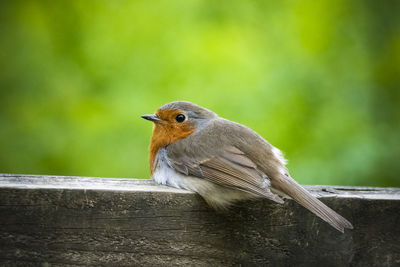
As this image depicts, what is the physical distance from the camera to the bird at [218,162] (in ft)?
8.23

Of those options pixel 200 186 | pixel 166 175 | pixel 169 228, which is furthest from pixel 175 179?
pixel 169 228

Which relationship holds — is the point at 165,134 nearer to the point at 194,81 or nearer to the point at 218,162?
the point at 218,162

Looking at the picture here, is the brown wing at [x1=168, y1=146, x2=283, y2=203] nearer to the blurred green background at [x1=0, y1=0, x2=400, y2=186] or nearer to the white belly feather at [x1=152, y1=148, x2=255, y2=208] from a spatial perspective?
the white belly feather at [x1=152, y1=148, x2=255, y2=208]

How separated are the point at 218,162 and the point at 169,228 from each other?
113 centimetres

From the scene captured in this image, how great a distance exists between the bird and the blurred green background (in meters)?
0.88

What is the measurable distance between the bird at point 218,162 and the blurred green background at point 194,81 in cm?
88

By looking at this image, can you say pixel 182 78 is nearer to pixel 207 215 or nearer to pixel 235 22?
pixel 235 22

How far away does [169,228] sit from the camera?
222cm

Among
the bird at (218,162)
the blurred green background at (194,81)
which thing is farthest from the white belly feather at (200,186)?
the blurred green background at (194,81)

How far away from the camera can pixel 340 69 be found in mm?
5152

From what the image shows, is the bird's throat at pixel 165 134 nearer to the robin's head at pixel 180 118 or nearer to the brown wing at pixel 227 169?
the robin's head at pixel 180 118

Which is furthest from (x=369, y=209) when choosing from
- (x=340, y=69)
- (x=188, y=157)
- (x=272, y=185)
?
(x=340, y=69)

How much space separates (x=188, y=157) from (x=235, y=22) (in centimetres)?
219

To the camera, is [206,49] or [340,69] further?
[340,69]
